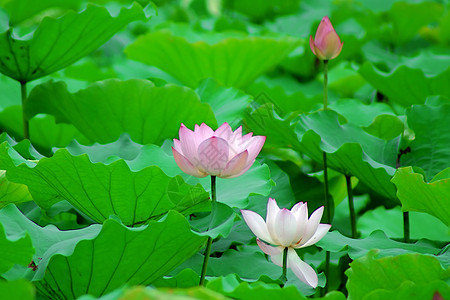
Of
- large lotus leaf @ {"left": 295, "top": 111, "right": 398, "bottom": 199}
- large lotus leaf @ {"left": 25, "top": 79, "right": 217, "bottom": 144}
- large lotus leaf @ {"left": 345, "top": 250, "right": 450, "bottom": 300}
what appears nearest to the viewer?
large lotus leaf @ {"left": 345, "top": 250, "right": 450, "bottom": 300}

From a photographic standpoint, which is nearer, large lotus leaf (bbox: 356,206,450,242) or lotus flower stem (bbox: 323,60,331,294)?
lotus flower stem (bbox: 323,60,331,294)

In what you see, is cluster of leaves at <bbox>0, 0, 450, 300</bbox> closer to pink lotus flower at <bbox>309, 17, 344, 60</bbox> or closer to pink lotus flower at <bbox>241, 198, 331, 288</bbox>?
pink lotus flower at <bbox>241, 198, 331, 288</bbox>

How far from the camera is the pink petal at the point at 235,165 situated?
0.94 m

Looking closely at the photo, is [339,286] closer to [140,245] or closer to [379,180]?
[379,180]

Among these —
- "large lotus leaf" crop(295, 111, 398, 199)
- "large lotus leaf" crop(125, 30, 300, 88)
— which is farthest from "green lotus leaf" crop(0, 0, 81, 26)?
"large lotus leaf" crop(295, 111, 398, 199)

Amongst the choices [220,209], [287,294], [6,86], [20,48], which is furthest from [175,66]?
[287,294]

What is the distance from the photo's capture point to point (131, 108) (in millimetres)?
1469

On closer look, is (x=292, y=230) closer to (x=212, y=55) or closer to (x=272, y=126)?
(x=272, y=126)

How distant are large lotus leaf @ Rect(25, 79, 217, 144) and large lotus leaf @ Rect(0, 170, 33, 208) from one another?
0.40 metres

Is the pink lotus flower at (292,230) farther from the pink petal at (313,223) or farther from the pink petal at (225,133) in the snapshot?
the pink petal at (225,133)

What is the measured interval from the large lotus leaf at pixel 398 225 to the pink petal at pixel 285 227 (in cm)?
58

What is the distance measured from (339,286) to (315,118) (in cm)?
40

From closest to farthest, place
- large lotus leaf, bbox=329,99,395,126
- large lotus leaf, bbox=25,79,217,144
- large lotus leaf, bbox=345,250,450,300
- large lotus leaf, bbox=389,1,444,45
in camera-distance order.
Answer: large lotus leaf, bbox=345,250,450,300 < large lotus leaf, bbox=25,79,217,144 < large lotus leaf, bbox=329,99,395,126 < large lotus leaf, bbox=389,1,444,45

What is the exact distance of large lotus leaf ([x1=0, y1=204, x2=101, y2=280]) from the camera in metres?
0.94
